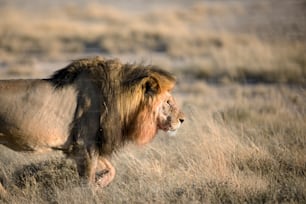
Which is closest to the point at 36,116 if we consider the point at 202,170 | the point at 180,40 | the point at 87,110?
the point at 87,110

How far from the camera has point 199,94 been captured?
1351cm

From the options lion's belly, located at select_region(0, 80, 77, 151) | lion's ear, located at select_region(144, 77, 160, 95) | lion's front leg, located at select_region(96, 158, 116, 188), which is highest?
lion's ear, located at select_region(144, 77, 160, 95)

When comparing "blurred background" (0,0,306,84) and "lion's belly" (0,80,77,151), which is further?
"blurred background" (0,0,306,84)

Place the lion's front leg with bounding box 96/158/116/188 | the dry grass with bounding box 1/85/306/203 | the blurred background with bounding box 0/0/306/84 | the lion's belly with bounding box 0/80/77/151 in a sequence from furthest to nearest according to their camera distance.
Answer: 1. the blurred background with bounding box 0/0/306/84
2. the lion's front leg with bounding box 96/158/116/188
3. the dry grass with bounding box 1/85/306/203
4. the lion's belly with bounding box 0/80/77/151

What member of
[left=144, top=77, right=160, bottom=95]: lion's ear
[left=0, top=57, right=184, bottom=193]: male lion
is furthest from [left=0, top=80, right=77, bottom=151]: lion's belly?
[left=144, top=77, right=160, bottom=95]: lion's ear

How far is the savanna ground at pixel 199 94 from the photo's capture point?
22.3ft

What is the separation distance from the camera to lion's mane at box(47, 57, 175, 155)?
653 centimetres

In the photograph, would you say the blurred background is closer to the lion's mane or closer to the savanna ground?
the savanna ground

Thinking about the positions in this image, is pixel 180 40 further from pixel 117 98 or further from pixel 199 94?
pixel 117 98

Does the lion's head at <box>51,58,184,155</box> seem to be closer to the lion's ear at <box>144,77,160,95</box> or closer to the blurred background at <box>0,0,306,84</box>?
the lion's ear at <box>144,77,160,95</box>

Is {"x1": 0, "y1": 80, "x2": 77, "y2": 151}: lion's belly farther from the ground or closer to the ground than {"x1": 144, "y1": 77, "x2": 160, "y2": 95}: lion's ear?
closer to the ground

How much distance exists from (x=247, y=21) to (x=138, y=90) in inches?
736

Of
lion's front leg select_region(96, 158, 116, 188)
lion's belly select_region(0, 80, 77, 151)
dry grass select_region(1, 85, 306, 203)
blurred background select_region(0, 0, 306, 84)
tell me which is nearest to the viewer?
lion's belly select_region(0, 80, 77, 151)

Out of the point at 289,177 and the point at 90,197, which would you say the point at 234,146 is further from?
the point at 90,197
